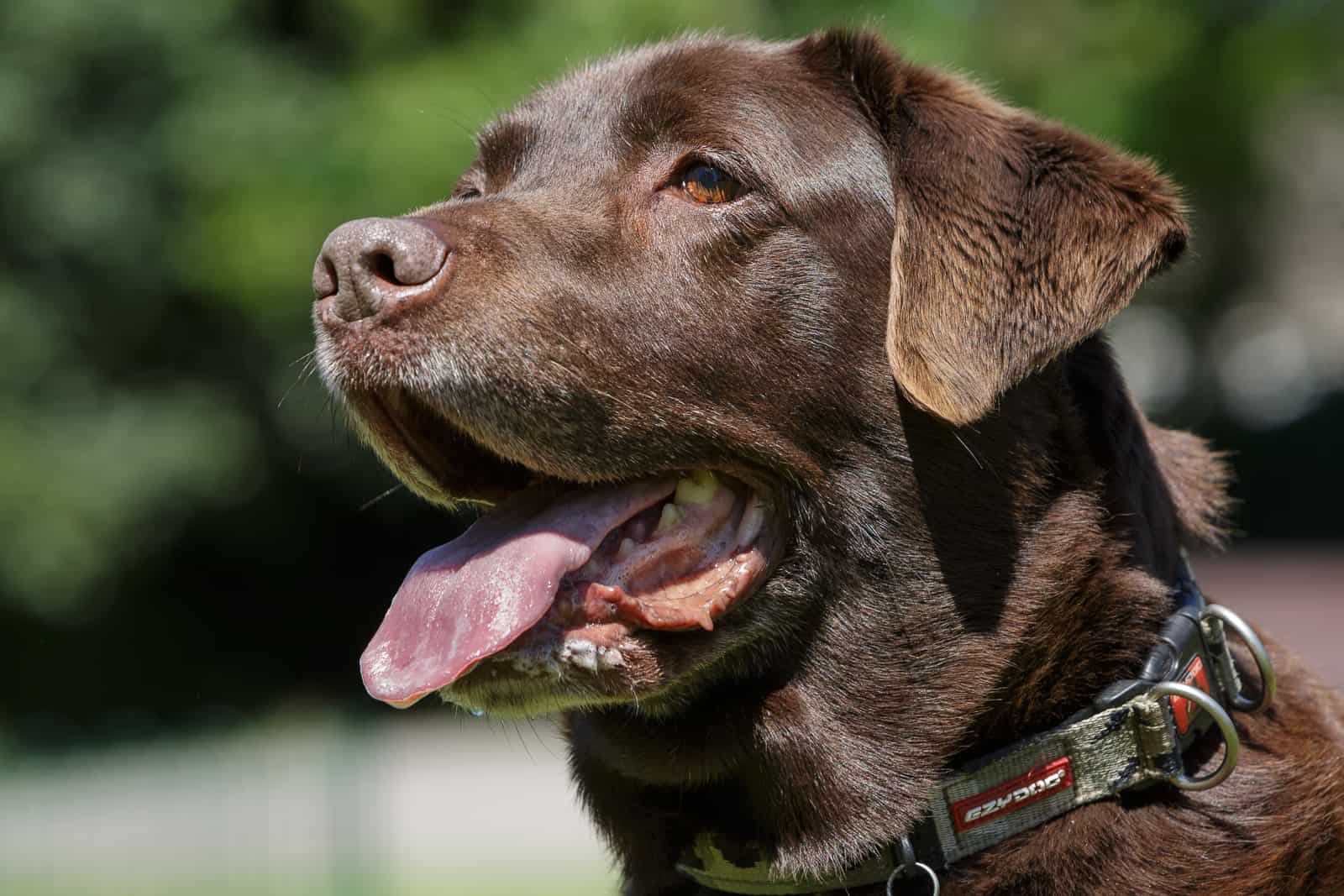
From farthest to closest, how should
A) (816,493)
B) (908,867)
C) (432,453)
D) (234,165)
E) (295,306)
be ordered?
(295,306), (234,165), (432,453), (816,493), (908,867)

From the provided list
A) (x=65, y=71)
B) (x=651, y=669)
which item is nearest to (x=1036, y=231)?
(x=651, y=669)

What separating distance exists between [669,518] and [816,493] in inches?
12.2

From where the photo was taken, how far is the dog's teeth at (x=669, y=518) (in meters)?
3.15

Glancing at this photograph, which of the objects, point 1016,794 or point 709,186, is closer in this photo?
point 1016,794

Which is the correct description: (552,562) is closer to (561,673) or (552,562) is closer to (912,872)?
(561,673)

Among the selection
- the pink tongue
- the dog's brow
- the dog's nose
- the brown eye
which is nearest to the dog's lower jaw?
the pink tongue

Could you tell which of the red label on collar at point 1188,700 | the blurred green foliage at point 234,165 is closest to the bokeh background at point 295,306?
the blurred green foliage at point 234,165

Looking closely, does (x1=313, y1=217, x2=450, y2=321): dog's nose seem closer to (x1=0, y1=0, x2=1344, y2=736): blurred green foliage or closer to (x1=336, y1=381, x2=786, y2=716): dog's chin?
(x1=336, y1=381, x2=786, y2=716): dog's chin

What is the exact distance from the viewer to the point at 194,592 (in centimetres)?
1789

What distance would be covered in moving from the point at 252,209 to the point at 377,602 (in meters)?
6.08

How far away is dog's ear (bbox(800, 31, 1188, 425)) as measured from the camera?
297 cm

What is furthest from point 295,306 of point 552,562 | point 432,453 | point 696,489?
point 552,562

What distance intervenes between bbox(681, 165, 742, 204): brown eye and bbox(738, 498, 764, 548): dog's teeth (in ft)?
2.14

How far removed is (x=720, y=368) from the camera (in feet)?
10.2
